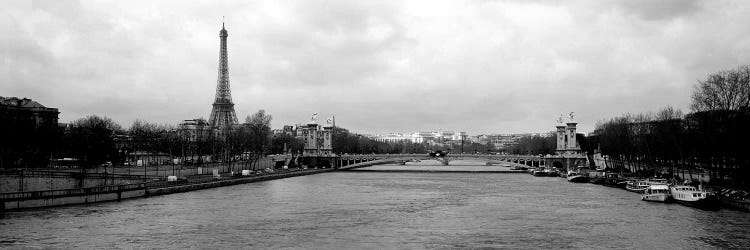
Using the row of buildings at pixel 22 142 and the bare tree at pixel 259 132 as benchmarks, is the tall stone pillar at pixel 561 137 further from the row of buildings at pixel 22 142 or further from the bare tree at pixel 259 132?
the row of buildings at pixel 22 142

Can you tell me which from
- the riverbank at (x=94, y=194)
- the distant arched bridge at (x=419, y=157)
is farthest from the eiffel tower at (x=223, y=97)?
the riverbank at (x=94, y=194)

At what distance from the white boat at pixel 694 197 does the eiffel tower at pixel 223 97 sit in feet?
237

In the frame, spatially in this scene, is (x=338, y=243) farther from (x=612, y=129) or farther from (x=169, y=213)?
(x=612, y=129)

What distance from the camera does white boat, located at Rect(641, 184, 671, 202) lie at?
3992 cm

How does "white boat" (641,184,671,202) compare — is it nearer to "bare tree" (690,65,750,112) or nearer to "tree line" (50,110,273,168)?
"bare tree" (690,65,750,112)

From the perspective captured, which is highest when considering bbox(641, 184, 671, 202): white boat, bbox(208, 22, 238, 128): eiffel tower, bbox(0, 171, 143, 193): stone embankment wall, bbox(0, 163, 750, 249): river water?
bbox(208, 22, 238, 128): eiffel tower

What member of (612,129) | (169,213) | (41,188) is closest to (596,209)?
(169,213)

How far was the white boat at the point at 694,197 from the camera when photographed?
35.2m

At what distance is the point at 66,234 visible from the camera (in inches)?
1017

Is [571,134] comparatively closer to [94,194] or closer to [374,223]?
[374,223]

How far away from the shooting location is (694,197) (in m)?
36.3

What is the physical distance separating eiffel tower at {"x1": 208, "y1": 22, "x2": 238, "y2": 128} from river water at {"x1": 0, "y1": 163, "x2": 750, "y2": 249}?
59.2 meters

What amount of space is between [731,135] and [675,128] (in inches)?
425

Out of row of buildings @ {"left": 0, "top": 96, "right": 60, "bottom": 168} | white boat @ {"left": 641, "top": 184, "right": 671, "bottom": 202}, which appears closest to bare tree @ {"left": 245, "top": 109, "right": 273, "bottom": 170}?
row of buildings @ {"left": 0, "top": 96, "right": 60, "bottom": 168}
